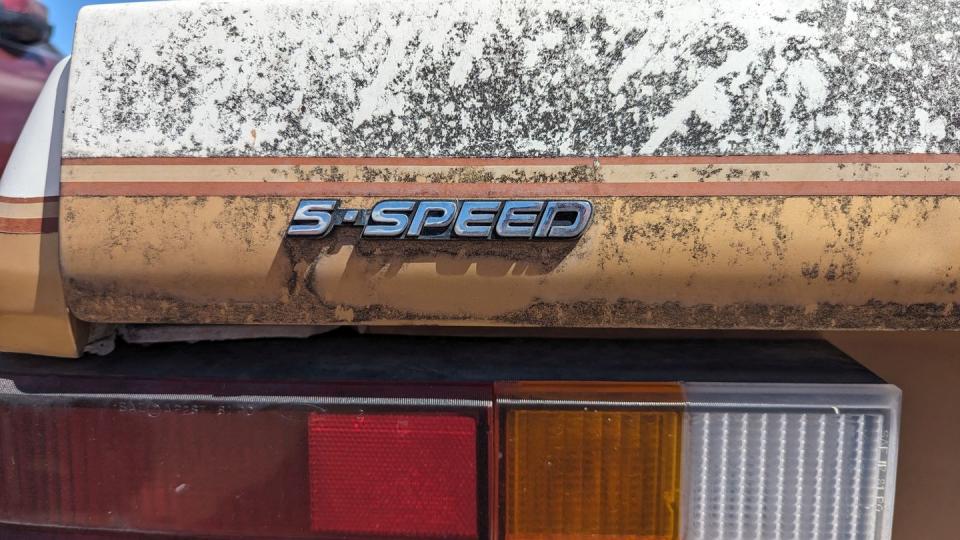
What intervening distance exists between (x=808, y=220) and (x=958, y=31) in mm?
340

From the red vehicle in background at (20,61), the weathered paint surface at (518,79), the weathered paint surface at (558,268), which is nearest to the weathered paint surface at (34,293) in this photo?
the weathered paint surface at (558,268)

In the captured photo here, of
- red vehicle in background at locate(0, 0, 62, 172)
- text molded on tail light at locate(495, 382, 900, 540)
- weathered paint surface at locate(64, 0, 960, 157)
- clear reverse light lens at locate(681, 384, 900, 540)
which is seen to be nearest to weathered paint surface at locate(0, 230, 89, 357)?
weathered paint surface at locate(64, 0, 960, 157)

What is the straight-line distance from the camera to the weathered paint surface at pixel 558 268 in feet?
3.16

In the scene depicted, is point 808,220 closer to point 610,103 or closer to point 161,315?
point 610,103

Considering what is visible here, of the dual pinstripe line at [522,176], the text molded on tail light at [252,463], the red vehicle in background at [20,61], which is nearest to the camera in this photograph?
the dual pinstripe line at [522,176]

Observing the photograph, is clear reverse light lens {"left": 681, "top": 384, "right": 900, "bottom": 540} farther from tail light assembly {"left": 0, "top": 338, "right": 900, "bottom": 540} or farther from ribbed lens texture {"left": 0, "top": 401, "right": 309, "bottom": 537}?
ribbed lens texture {"left": 0, "top": 401, "right": 309, "bottom": 537}

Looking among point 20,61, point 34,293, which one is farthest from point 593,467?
point 20,61

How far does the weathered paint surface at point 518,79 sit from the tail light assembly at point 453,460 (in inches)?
15.0

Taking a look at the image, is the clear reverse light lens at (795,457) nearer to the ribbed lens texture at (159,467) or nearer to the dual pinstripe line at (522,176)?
the dual pinstripe line at (522,176)

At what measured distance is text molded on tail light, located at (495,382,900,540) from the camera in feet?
3.34

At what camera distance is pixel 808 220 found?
0.96 meters

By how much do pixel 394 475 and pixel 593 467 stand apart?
1.03 ft

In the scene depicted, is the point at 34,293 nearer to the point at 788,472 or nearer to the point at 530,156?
the point at 530,156

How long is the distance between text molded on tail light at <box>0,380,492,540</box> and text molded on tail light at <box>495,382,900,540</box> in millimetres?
100
